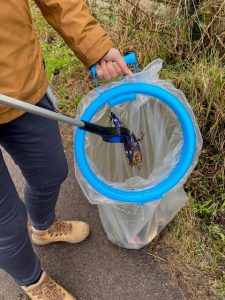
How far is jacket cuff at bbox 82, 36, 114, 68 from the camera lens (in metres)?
1.31

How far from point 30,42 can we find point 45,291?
0.99 m

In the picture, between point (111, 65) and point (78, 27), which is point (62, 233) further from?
point (78, 27)

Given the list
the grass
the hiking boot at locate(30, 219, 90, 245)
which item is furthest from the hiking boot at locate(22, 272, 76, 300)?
the grass

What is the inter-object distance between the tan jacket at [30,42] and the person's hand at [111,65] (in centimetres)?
2

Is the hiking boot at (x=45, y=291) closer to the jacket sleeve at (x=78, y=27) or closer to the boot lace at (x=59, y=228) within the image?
the boot lace at (x=59, y=228)

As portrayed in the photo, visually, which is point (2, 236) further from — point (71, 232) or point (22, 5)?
point (22, 5)

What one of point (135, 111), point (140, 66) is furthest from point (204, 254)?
point (140, 66)

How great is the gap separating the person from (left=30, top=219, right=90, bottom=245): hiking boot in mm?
257

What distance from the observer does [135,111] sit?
1634 millimetres

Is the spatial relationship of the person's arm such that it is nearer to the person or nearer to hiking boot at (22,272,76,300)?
the person

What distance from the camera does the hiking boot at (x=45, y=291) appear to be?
1561 millimetres

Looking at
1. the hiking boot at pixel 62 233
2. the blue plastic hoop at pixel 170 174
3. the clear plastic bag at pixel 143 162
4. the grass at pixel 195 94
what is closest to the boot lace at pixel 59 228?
the hiking boot at pixel 62 233

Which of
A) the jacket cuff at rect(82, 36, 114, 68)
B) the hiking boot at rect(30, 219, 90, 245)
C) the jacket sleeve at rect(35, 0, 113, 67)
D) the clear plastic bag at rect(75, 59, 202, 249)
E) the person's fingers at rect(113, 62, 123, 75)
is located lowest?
the hiking boot at rect(30, 219, 90, 245)

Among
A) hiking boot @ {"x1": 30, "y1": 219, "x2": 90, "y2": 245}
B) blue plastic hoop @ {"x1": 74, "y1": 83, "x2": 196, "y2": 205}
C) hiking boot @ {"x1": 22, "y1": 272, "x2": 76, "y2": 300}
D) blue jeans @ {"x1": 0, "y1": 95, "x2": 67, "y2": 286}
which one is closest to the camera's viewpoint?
blue jeans @ {"x1": 0, "y1": 95, "x2": 67, "y2": 286}
